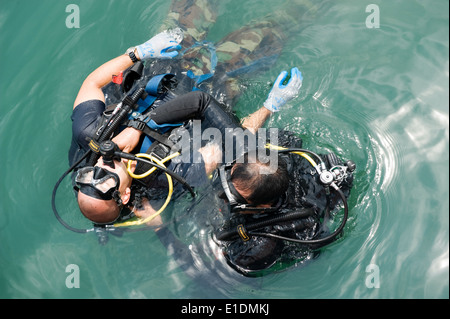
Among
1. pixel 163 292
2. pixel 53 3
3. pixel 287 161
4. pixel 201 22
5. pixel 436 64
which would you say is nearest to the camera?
pixel 287 161

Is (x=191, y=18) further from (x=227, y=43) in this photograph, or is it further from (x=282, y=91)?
(x=282, y=91)

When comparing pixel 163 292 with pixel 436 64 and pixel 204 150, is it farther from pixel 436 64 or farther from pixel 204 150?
pixel 436 64

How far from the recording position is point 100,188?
8.06ft

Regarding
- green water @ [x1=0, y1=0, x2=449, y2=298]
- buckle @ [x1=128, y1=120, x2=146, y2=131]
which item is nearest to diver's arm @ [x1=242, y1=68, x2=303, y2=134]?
green water @ [x1=0, y1=0, x2=449, y2=298]

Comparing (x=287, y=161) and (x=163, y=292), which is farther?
(x=163, y=292)

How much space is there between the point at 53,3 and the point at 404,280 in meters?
4.15

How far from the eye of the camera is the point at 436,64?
3.34 metres

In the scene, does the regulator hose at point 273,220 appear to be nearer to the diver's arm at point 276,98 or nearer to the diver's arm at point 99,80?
the diver's arm at point 276,98

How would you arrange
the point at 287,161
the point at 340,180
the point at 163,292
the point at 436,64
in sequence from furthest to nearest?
the point at 436,64, the point at 163,292, the point at 287,161, the point at 340,180

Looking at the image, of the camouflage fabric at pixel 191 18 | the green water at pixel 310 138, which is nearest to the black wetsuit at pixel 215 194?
the green water at pixel 310 138

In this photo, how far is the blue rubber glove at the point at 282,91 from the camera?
10.4 ft

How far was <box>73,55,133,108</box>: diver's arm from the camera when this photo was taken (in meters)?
3.04

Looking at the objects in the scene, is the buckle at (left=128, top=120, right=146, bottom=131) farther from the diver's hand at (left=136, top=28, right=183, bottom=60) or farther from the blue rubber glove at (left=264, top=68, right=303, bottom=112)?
the blue rubber glove at (left=264, top=68, right=303, bottom=112)

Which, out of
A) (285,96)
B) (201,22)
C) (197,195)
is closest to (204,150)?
(197,195)
